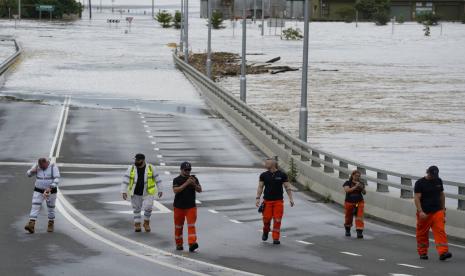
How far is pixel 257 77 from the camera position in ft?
266

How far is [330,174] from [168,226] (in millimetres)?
7679

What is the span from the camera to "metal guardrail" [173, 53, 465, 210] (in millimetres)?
23844

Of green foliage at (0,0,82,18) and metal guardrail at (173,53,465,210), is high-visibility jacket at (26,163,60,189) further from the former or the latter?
green foliage at (0,0,82,18)

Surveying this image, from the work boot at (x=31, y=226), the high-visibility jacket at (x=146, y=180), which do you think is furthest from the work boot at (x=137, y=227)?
the work boot at (x=31, y=226)

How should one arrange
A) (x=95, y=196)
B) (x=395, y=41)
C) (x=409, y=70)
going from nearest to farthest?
(x=95, y=196)
(x=409, y=70)
(x=395, y=41)

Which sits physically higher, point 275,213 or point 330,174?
point 275,213

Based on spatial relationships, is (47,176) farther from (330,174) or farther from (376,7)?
(376,7)

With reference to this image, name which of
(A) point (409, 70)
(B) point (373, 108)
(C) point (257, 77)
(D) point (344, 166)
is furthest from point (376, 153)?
(A) point (409, 70)

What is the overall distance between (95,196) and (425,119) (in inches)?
1171

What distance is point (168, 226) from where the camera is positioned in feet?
74.0

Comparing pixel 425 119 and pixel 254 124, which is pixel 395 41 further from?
pixel 254 124

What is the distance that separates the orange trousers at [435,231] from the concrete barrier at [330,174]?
10.9 ft

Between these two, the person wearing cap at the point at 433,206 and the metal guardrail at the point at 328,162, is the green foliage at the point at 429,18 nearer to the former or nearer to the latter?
the metal guardrail at the point at 328,162

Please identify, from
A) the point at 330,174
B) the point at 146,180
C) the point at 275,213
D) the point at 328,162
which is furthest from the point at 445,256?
the point at 328,162
